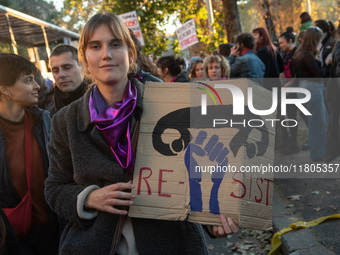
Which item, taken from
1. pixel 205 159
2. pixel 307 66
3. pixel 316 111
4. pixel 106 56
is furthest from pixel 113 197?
pixel 316 111

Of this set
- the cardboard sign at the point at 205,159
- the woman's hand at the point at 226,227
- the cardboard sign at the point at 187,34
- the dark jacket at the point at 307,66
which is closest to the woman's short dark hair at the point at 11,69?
the cardboard sign at the point at 205,159

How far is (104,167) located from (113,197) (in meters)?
0.16

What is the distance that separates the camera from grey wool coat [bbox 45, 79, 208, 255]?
74.4 inches

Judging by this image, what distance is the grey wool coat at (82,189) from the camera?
6.20 ft

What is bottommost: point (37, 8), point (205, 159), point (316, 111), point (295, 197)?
point (295, 197)

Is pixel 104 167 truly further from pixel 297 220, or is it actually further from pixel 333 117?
pixel 333 117

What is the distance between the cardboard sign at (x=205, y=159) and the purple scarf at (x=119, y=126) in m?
0.06

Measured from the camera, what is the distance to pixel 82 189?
192 cm

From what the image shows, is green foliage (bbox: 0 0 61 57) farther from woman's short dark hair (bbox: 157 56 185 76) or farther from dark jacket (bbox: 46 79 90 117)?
dark jacket (bbox: 46 79 90 117)

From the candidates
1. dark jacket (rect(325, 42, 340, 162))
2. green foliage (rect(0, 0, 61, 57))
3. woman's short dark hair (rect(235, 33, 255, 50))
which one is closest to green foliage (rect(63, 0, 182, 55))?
woman's short dark hair (rect(235, 33, 255, 50))

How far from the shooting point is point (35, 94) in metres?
2.96

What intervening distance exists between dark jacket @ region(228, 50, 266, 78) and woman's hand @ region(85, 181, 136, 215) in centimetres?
533

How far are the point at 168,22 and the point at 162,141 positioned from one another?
12.7 meters

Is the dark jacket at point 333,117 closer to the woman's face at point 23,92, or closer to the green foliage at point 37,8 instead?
the woman's face at point 23,92
